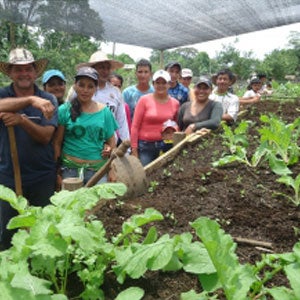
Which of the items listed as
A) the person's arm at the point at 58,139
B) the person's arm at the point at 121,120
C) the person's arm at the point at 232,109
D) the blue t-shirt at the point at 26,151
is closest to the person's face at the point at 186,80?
the person's arm at the point at 232,109

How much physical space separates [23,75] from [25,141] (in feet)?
1.71

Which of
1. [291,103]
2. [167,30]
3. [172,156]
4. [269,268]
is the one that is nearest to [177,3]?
[167,30]

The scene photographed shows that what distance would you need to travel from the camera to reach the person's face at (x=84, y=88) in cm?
311

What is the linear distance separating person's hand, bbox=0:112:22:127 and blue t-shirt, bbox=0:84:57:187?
0.20m

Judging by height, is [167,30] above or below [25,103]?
above

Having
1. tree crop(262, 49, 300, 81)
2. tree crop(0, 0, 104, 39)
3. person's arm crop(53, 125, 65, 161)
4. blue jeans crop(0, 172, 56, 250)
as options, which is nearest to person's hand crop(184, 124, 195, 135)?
person's arm crop(53, 125, 65, 161)

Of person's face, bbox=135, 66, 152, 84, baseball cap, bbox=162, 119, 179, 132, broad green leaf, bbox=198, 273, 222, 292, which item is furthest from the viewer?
person's face, bbox=135, 66, 152, 84

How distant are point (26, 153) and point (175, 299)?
188 centimetres

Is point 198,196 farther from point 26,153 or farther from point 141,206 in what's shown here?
point 26,153

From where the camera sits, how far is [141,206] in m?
2.43

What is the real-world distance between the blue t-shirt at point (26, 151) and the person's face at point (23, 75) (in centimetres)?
8

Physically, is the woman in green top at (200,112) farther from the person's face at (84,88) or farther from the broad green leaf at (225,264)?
the broad green leaf at (225,264)

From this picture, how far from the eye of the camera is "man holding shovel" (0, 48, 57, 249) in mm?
2689

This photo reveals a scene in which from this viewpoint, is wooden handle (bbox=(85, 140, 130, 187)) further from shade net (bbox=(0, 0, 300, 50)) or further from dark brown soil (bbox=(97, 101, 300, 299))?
shade net (bbox=(0, 0, 300, 50))
